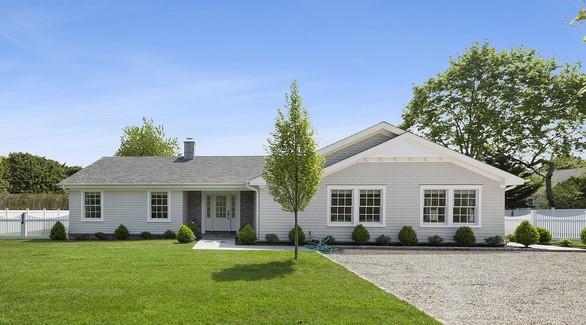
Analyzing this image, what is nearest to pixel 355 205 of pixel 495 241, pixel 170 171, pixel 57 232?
pixel 495 241

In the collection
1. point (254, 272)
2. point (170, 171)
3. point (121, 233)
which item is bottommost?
point (121, 233)

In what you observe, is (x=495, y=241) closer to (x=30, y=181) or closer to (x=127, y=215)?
(x=127, y=215)

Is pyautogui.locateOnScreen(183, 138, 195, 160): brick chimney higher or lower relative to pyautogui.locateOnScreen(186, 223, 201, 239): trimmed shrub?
higher

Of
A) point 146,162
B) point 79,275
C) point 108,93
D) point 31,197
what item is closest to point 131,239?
point 146,162

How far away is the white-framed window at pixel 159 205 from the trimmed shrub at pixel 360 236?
9.62 m

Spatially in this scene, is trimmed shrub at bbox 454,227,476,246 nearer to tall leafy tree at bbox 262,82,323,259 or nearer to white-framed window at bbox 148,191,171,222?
tall leafy tree at bbox 262,82,323,259

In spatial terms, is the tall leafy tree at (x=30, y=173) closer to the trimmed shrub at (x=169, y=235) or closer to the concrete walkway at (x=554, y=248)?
the trimmed shrub at (x=169, y=235)

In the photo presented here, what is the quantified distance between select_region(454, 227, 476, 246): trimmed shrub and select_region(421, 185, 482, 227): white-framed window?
44 cm

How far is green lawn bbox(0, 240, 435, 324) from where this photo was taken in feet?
22.7

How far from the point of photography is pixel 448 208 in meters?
18.1

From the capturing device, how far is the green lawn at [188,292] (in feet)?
22.7

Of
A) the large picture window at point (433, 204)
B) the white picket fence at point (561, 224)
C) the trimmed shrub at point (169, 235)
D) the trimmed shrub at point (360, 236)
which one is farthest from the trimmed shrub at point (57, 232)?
the white picket fence at point (561, 224)

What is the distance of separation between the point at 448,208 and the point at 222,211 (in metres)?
11.5

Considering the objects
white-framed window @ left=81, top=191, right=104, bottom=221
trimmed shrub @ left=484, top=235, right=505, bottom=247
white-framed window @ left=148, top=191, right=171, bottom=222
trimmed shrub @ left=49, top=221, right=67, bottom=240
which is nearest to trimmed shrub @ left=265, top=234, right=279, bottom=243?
white-framed window @ left=148, top=191, right=171, bottom=222
